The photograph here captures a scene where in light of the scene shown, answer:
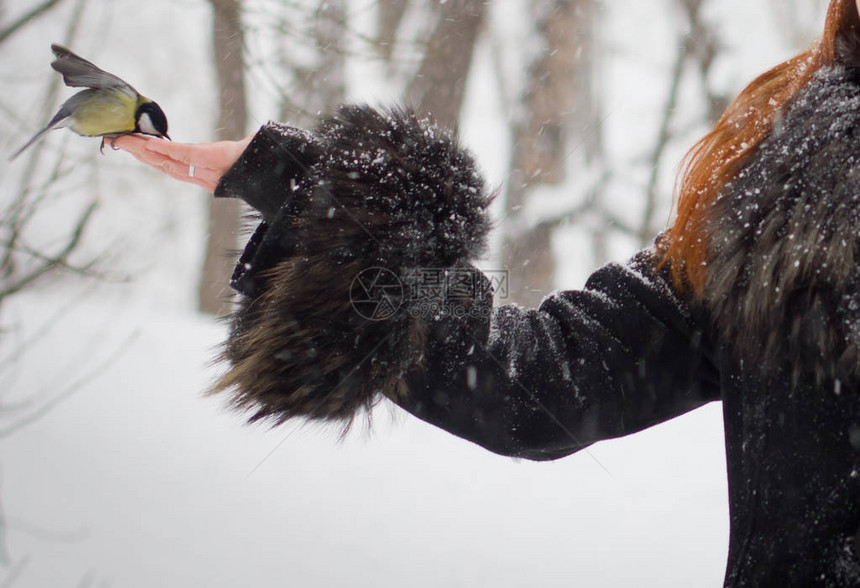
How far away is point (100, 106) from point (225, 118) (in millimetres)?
2969

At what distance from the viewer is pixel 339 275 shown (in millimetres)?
844

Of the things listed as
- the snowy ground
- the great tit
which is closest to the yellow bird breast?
the great tit

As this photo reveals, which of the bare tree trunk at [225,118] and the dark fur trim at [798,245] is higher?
the bare tree trunk at [225,118]

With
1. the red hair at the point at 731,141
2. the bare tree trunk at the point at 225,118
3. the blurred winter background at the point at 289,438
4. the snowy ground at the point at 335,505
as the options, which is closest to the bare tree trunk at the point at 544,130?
the blurred winter background at the point at 289,438

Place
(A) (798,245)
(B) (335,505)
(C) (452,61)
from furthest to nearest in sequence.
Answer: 1. (C) (452,61)
2. (B) (335,505)
3. (A) (798,245)

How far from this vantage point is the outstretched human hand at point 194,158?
2.81 ft

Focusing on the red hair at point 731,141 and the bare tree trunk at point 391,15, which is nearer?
the red hair at point 731,141

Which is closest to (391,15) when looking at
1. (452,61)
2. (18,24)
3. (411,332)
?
(452,61)

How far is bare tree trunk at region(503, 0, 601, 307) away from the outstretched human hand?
2.93 m

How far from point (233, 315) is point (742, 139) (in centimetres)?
77

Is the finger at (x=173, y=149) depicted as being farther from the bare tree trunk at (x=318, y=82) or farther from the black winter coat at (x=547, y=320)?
the bare tree trunk at (x=318, y=82)

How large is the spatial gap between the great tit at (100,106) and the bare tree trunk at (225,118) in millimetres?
1102

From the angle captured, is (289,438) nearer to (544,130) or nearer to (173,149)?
(173,149)

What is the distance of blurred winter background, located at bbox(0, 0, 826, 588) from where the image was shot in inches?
67.4
